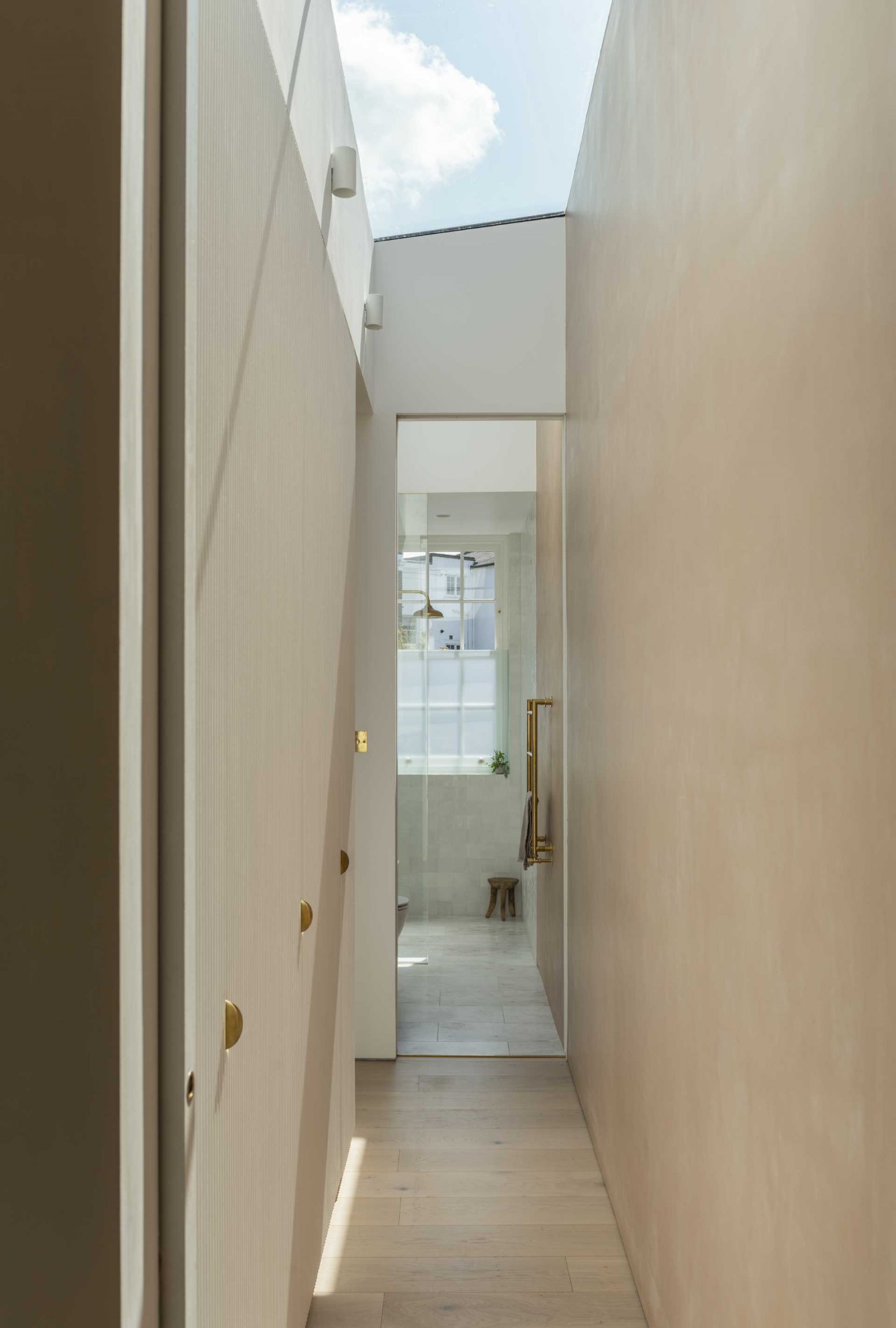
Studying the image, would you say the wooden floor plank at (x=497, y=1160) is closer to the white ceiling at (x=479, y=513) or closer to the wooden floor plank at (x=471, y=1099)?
the wooden floor plank at (x=471, y=1099)

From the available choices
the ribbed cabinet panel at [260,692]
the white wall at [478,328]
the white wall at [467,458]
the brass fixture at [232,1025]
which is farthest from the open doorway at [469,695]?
the brass fixture at [232,1025]

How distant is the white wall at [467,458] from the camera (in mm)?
5410

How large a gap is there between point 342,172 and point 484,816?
166 inches

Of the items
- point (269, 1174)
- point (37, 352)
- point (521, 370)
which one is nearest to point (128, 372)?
point (37, 352)

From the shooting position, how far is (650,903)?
6.55 feet

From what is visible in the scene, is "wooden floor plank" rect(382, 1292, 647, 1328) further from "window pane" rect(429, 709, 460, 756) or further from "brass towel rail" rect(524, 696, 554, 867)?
"window pane" rect(429, 709, 460, 756)

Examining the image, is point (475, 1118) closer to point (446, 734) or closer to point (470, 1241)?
point (470, 1241)

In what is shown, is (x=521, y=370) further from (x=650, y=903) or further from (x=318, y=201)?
(x=650, y=903)

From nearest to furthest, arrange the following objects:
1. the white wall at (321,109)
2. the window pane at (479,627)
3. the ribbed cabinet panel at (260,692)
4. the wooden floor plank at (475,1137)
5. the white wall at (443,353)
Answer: the ribbed cabinet panel at (260,692) → the white wall at (321,109) → the wooden floor plank at (475,1137) → the white wall at (443,353) → the window pane at (479,627)

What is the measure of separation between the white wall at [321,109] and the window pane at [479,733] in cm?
318

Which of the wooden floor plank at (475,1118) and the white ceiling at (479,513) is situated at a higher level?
the white ceiling at (479,513)

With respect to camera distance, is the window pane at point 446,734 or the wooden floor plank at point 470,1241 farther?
the window pane at point 446,734

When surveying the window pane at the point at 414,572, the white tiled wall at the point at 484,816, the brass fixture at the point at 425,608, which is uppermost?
the window pane at the point at 414,572

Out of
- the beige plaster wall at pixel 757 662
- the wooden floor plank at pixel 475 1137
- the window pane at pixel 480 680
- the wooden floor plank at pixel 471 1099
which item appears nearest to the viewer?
the beige plaster wall at pixel 757 662
